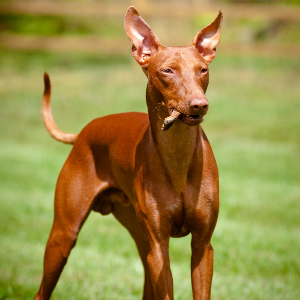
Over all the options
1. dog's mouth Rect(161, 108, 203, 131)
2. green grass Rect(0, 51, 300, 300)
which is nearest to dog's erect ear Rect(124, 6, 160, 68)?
dog's mouth Rect(161, 108, 203, 131)

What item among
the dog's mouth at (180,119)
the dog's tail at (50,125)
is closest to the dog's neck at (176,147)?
the dog's mouth at (180,119)

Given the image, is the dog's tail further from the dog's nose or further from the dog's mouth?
the dog's nose

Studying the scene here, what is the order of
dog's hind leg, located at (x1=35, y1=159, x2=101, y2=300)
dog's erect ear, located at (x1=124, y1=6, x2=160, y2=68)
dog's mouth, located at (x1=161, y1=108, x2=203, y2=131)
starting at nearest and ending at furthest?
dog's mouth, located at (x1=161, y1=108, x2=203, y2=131)
dog's erect ear, located at (x1=124, y1=6, x2=160, y2=68)
dog's hind leg, located at (x1=35, y1=159, x2=101, y2=300)

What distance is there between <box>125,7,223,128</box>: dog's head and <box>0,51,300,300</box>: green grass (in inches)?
90.6

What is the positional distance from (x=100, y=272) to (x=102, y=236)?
48.7 inches

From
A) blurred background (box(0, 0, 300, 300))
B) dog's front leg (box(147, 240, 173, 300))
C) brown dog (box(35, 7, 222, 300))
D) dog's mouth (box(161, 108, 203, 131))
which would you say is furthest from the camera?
blurred background (box(0, 0, 300, 300))

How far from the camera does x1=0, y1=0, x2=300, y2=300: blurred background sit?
5.39m

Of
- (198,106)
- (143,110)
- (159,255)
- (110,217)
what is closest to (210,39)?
(198,106)

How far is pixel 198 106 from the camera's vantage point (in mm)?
2793

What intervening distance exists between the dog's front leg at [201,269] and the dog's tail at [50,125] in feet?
5.30

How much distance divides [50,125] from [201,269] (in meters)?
2.02

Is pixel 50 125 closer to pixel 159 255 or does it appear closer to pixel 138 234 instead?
pixel 138 234

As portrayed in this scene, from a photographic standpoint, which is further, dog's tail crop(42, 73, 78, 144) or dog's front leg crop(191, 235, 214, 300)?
dog's tail crop(42, 73, 78, 144)

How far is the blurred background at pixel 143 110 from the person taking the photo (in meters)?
5.39
